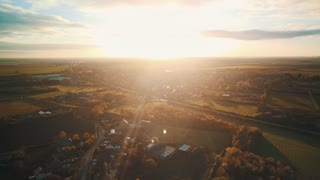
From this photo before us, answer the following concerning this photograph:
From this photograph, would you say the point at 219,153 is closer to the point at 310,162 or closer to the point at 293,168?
the point at 293,168

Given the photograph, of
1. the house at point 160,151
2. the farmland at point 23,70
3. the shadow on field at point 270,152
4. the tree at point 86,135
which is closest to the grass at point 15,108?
the tree at point 86,135

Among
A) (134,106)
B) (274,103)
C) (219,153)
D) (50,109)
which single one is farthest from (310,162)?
(50,109)

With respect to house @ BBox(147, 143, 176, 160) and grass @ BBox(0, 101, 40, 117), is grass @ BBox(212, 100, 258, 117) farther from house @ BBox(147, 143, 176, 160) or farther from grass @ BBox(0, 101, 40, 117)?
grass @ BBox(0, 101, 40, 117)

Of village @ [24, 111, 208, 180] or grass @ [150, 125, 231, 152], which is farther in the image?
grass @ [150, 125, 231, 152]

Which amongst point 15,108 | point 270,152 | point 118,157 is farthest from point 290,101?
point 15,108

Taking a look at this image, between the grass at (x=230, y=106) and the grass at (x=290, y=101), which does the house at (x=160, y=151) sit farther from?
the grass at (x=290, y=101)

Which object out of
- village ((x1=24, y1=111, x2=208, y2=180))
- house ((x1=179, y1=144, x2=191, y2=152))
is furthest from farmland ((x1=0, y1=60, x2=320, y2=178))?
village ((x1=24, y1=111, x2=208, y2=180))

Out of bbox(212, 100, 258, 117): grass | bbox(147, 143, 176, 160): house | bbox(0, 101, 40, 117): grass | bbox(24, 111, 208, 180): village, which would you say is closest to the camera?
bbox(24, 111, 208, 180): village
